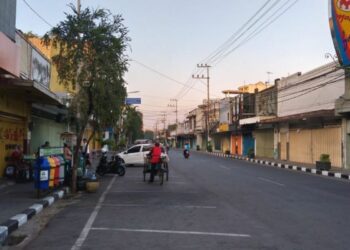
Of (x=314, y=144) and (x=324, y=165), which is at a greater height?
(x=314, y=144)

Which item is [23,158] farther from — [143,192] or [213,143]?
[213,143]

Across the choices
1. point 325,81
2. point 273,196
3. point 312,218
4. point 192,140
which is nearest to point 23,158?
point 273,196

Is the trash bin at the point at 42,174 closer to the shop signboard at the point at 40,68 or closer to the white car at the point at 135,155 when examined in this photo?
the shop signboard at the point at 40,68

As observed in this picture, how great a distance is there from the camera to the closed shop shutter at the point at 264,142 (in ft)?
157

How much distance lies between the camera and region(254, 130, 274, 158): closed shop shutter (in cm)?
4780

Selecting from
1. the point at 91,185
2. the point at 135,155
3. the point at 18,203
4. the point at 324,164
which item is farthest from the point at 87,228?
the point at 135,155

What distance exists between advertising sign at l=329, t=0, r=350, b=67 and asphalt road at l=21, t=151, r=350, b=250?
10598 mm

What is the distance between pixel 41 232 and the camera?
9.03m

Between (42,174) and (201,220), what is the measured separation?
5682 mm

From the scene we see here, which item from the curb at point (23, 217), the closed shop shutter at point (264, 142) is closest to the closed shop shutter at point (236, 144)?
the closed shop shutter at point (264, 142)

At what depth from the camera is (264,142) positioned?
50281 mm

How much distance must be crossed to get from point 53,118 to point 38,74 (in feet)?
22.7

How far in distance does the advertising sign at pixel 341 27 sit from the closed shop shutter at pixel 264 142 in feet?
74.4

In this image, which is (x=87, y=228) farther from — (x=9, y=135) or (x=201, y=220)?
(x=9, y=135)
